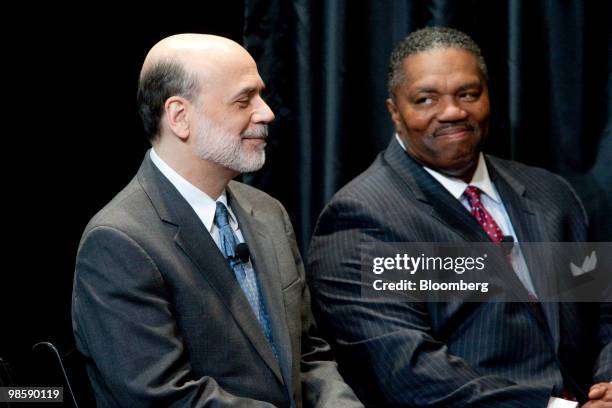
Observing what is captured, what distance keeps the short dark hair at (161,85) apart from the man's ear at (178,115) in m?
0.01

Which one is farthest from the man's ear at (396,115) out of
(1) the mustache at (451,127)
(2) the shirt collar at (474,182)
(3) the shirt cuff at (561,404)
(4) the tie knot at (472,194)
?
(3) the shirt cuff at (561,404)

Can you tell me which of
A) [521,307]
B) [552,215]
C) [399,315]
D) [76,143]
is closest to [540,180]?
[552,215]

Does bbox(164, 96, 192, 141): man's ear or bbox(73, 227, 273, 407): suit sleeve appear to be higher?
bbox(164, 96, 192, 141): man's ear

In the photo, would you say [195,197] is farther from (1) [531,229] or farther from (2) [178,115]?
(1) [531,229]

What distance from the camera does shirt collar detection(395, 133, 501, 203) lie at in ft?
8.29

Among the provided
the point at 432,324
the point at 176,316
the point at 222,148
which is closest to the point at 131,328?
the point at 176,316

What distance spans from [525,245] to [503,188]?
0.18 metres

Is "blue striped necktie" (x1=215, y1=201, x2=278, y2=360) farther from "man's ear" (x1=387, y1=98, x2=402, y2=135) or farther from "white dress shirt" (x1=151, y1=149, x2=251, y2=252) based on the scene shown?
"man's ear" (x1=387, y1=98, x2=402, y2=135)

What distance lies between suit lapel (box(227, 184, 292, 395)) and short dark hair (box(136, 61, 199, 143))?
271mm

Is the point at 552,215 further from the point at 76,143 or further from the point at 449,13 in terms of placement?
the point at 76,143

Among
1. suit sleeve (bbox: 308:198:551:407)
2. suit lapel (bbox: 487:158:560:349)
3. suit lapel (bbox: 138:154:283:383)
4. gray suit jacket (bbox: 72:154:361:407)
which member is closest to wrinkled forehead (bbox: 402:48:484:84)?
suit lapel (bbox: 487:158:560:349)

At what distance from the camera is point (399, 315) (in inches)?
92.1

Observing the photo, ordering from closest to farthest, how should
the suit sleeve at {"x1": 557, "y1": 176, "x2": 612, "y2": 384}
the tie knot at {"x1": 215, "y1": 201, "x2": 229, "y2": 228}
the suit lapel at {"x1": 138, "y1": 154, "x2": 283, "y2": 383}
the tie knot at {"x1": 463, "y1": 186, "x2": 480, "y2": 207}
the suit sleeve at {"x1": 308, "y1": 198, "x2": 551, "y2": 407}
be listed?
the suit lapel at {"x1": 138, "y1": 154, "x2": 283, "y2": 383} < the tie knot at {"x1": 215, "y1": 201, "x2": 229, "y2": 228} < the suit sleeve at {"x1": 308, "y1": 198, "x2": 551, "y2": 407} < the suit sleeve at {"x1": 557, "y1": 176, "x2": 612, "y2": 384} < the tie knot at {"x1": 463, "y1": 186, "x2": 480, "y2": 207}

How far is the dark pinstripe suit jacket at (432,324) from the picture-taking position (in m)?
2.29
